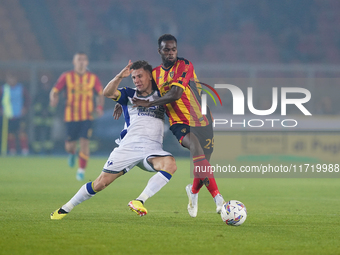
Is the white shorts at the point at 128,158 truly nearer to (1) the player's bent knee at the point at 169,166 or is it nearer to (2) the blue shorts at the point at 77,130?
(1) the player's bent knee at the point at 169,166

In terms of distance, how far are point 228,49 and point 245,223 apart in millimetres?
19570

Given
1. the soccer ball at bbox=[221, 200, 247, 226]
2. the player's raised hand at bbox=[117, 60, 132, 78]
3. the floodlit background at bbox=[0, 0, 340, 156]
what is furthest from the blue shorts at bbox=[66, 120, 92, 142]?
the floodlit background at bbox=[0, 0, 340, 156]

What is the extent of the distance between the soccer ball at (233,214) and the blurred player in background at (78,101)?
536 centimetres

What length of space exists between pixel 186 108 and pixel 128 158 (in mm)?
908

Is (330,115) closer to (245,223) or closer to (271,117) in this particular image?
(271,117)

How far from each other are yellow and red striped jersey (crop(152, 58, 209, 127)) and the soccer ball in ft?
3.52

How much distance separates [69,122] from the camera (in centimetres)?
1027

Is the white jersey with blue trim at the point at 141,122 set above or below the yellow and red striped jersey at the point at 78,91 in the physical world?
below

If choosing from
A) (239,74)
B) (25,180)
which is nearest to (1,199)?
(25,180)

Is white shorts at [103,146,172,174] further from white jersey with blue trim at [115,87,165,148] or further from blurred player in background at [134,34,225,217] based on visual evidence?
blurred player in background at [134,34,225,217]

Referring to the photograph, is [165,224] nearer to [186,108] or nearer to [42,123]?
[186,108]

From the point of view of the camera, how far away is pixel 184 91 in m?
5.59

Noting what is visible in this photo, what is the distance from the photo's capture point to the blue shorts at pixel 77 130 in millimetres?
10136

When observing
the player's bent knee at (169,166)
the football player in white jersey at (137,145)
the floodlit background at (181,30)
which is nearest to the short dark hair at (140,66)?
the football player in white jersey at (137,145)
